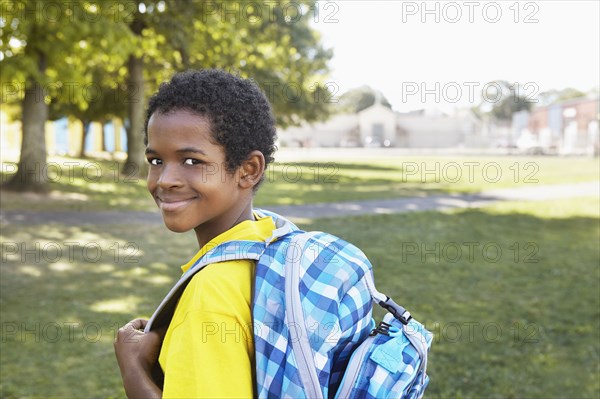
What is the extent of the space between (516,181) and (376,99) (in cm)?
5060

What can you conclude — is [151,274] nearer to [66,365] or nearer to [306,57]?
[66,365]

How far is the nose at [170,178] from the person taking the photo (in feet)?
5.58

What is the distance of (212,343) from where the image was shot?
1384 mm

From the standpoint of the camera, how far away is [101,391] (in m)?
4.10

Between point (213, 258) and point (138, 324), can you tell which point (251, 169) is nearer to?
point (213, 258)

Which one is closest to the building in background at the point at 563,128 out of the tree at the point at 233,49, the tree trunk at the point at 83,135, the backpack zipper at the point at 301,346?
the tree at the point at 233,49

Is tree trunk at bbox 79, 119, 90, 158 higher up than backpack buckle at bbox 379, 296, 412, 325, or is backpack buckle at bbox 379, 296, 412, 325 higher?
tree trunk at bbox 79, 119, 90, 158

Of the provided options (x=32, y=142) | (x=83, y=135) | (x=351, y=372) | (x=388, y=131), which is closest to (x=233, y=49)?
(x=32, y=142)

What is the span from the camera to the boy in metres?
1.38

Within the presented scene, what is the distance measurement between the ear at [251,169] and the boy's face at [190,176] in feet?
0.07

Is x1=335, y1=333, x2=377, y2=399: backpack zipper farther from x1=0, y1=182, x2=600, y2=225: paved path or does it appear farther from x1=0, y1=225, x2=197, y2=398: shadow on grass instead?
x1=0, y1=182, x2=600, y2=225: paved path

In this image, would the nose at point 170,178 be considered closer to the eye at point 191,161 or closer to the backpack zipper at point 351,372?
the eye at point 191,161

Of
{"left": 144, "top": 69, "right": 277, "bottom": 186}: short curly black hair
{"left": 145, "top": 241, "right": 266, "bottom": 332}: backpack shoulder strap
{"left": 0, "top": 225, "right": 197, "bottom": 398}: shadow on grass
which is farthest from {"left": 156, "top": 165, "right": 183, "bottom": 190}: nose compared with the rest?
{"left": 0, "top": 225, "right": 197, "bottom": 398}: shadow on grass

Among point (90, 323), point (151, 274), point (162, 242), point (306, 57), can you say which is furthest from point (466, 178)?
point (90, 323)
